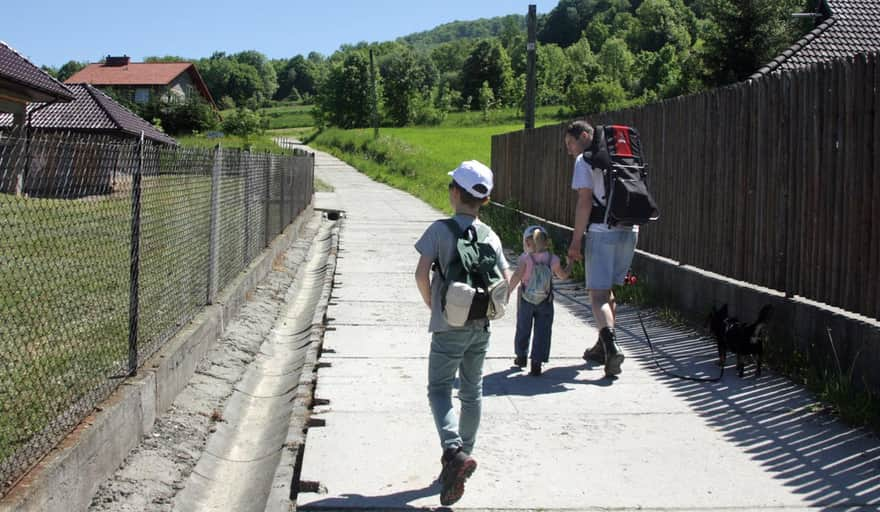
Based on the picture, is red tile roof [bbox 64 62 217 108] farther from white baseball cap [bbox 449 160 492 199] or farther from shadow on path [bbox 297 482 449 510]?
shadow on path [bbox 297 482 449 510]

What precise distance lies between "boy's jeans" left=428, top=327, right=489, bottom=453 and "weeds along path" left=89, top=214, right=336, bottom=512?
3.95 ft

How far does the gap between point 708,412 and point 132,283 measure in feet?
11.8

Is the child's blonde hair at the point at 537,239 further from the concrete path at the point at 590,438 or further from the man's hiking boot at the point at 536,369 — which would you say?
the concrete path at the point at 590,438

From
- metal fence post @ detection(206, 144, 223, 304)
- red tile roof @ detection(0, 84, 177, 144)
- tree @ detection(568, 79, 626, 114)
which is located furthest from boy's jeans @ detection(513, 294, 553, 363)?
tree @ detection(568, 79, 626, 114)

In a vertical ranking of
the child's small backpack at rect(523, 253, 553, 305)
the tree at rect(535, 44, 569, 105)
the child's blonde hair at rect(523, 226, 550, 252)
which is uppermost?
the tree at rect(535, 44, 569, 105)

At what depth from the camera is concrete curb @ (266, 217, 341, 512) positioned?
457 cm

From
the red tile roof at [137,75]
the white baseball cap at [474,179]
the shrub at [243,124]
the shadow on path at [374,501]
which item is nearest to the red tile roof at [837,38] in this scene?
the white baseball cap at [474,179]

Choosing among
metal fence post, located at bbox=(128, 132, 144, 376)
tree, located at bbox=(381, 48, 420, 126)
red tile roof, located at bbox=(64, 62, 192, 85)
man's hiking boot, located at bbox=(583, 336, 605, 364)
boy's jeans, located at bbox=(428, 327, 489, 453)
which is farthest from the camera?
tree, located at bbox=(381, 48, 420, 126)

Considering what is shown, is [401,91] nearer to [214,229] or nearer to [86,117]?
[86,117]

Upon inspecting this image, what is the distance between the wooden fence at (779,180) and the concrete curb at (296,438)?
3.56 meters

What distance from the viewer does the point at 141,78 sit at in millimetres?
96125

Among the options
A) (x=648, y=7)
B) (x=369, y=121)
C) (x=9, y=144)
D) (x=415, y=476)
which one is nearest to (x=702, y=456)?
(x=415, y=476)

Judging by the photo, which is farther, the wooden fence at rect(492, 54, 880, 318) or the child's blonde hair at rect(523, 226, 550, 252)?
the child's blonde hair at rect(523, 226, 550, 252)

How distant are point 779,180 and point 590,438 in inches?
121
